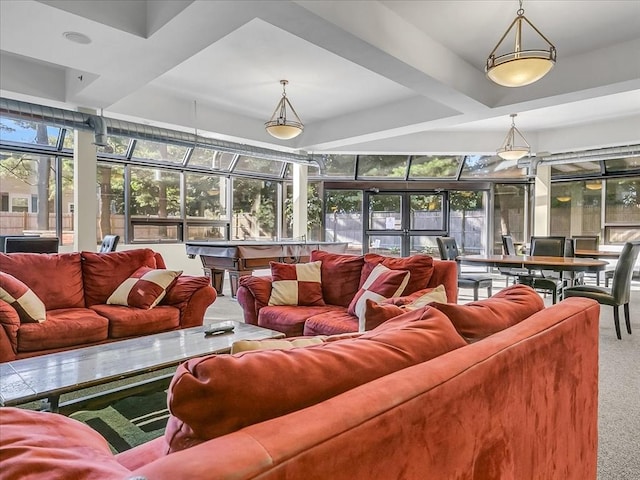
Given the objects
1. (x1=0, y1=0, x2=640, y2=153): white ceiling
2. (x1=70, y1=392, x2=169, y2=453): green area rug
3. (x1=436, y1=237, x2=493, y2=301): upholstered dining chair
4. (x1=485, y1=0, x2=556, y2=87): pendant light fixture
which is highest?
(x1=0, y1=0, x2=640, y2=153): white ceiling

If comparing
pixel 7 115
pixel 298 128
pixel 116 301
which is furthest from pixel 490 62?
pixel 7 115

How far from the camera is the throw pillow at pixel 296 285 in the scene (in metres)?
3.37

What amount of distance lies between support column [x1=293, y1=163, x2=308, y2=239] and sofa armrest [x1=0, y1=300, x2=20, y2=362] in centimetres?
573

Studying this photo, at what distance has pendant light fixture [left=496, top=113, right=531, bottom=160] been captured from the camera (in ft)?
20.5

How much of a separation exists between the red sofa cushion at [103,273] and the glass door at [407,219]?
20.0 feet

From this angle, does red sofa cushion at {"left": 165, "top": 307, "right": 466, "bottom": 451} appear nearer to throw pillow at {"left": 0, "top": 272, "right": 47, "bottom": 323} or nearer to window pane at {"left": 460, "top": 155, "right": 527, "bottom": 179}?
throw pillow at {"left": 0, "top": 272, "right": 47, "bottom": 323}

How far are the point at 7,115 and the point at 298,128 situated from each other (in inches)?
125

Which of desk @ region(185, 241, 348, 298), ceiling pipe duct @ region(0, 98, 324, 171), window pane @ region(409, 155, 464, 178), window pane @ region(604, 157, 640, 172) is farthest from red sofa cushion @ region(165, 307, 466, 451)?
window pane @ region(604, 157, 640, 172)

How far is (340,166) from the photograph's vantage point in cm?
883

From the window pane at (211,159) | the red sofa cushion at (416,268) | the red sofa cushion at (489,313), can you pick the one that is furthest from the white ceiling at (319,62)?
the red sofa cushion at (489,313)

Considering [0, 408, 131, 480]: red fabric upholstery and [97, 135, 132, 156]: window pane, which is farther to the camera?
[97, 135, 132, 156]: window pane

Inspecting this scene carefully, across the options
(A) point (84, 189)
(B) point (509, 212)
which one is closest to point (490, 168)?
(B) point (509, 212)

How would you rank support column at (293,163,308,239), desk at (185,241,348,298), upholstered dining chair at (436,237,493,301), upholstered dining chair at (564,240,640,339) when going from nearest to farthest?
upholstered dining chair at (564,240,640,339)
upholstered dining chair at (436,237,493,301)
desk at (185,241,348,298)
support column at (293,163,308,239)

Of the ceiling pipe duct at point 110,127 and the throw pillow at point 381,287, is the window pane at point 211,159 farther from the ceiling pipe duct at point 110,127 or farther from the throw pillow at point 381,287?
the throw pillow at point 381,287
